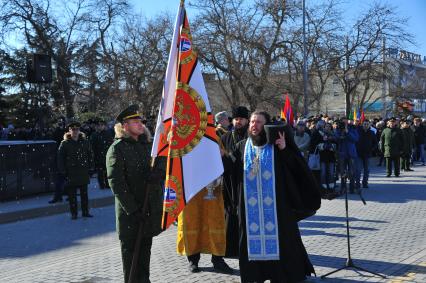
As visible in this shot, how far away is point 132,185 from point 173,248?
313 cm

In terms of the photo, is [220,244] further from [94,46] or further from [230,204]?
[94,46]

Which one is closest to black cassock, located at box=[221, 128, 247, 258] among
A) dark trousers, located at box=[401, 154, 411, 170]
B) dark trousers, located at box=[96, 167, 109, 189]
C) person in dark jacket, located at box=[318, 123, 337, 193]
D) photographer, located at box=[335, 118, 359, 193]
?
person in dark jacket, located at box=[318, 123, 337, 193]

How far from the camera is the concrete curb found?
432 inches

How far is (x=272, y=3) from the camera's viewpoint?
3117 centimetres

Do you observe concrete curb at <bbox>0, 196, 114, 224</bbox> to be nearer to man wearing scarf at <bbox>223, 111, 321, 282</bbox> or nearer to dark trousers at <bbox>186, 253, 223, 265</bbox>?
dark trousers at <bbox>186, 253, 223, 265</bbox>

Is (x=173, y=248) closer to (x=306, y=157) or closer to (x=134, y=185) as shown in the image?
(x=134, y=185)

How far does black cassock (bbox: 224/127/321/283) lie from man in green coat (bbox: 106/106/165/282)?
44.0 inches

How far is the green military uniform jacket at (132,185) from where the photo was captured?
15.9 ft

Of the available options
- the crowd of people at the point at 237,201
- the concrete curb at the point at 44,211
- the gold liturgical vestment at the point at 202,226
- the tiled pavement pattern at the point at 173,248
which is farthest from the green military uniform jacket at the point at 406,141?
the gold liturgical vestment at the point at 202,226

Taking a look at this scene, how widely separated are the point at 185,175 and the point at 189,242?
6.27ft

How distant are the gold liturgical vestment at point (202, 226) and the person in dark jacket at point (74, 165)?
4.71 metres

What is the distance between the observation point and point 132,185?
4.97 m

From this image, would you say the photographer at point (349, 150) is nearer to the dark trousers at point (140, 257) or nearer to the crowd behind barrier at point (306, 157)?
the crowd behind barrier at point (306, 157)

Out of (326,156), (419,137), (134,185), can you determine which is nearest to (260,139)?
(134,185)
